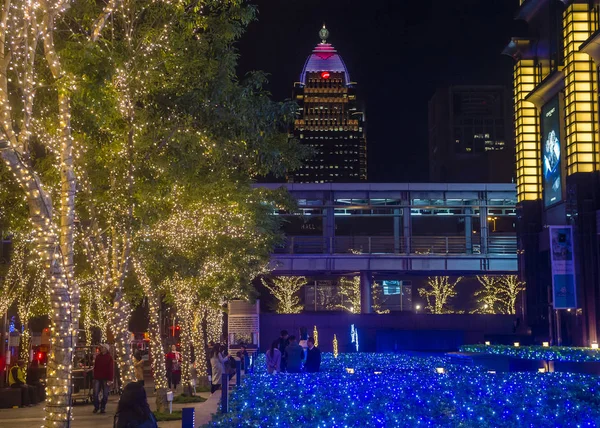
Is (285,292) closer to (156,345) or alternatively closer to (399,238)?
(399,238)

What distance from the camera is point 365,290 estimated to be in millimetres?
68812

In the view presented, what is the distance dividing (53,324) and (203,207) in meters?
11.9

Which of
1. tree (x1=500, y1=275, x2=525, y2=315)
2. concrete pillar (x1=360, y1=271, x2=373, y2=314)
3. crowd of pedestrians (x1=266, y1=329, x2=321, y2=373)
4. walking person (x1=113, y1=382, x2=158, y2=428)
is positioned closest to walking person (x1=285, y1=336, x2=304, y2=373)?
crowd of pedestrians (x1=266, y1=329, x2=321, y2=373)

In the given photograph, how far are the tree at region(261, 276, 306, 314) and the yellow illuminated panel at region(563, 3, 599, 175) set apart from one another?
40828 mm

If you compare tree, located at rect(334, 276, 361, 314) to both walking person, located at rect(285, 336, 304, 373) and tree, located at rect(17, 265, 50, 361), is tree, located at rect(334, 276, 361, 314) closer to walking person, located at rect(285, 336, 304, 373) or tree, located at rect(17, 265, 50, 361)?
tree, located at rect(17, 265, 50, 361)

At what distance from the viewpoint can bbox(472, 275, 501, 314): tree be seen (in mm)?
81625

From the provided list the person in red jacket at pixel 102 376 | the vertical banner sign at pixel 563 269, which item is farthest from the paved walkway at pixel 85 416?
the vertical banner sign at pixel 563 269

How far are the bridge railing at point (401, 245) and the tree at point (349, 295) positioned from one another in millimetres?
14638

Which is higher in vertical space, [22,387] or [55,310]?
[55,310]

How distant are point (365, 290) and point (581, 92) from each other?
2808 cm

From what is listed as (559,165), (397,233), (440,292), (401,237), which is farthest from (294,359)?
(440,292)

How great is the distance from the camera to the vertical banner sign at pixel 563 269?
42.9 meters

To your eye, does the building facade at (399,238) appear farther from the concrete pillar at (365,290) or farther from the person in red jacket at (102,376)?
the person in red jacket at (102,376)

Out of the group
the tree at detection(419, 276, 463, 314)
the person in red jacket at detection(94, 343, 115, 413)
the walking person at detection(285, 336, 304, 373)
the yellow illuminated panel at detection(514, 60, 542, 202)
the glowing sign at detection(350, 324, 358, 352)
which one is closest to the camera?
the walking person at detection(285, 336, 304, 373)
